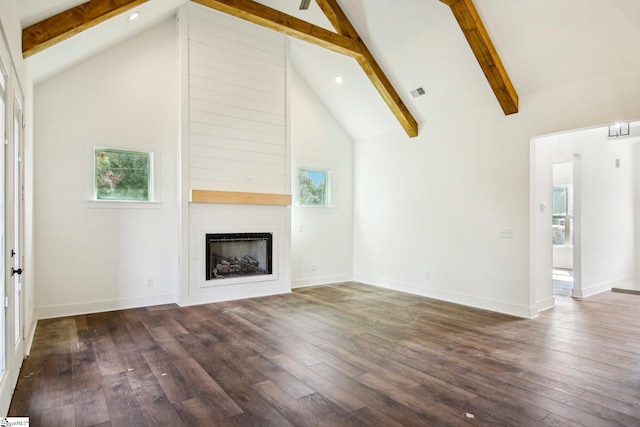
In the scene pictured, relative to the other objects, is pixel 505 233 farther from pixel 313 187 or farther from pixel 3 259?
pixel 3 259

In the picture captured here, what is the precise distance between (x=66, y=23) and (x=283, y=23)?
2557 millimetres

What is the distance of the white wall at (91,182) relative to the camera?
475cm

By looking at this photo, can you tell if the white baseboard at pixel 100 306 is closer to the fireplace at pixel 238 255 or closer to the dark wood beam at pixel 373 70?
the fireplace at pixel 238 255

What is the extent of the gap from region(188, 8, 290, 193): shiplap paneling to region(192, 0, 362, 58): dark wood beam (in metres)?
1.05

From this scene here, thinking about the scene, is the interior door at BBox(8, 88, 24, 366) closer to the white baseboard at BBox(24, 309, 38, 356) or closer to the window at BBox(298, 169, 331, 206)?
the white baseboard at BBox(24, 309, 38, 356)

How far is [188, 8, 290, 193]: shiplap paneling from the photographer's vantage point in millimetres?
5605

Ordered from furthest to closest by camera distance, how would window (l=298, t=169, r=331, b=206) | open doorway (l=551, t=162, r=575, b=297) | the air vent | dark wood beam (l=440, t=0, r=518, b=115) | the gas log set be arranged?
open doorway (l=551, t=162, r=575, b=297), window (l=298, t=169, r=331, b=206), the gas log set, the air vent, dark wood beam (l=440, t=0, r=518, b=115)

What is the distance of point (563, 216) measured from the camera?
9070 mm

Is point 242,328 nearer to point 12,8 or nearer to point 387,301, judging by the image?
point 387,301

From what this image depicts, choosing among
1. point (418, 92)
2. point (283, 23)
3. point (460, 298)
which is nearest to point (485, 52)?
point (418, 92)

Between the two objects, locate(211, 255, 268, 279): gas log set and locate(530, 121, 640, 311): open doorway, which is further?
locate(211, 255, 268, 279): gas log set

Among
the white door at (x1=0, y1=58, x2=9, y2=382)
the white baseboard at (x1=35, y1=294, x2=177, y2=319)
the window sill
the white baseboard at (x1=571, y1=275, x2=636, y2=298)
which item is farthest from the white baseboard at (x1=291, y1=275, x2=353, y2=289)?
the white door at (x1=0, y1=58, x2=9, y2=382)

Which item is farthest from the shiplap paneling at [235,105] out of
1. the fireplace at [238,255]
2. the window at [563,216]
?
the window at [563,216]

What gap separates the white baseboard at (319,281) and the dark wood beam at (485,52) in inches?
163
